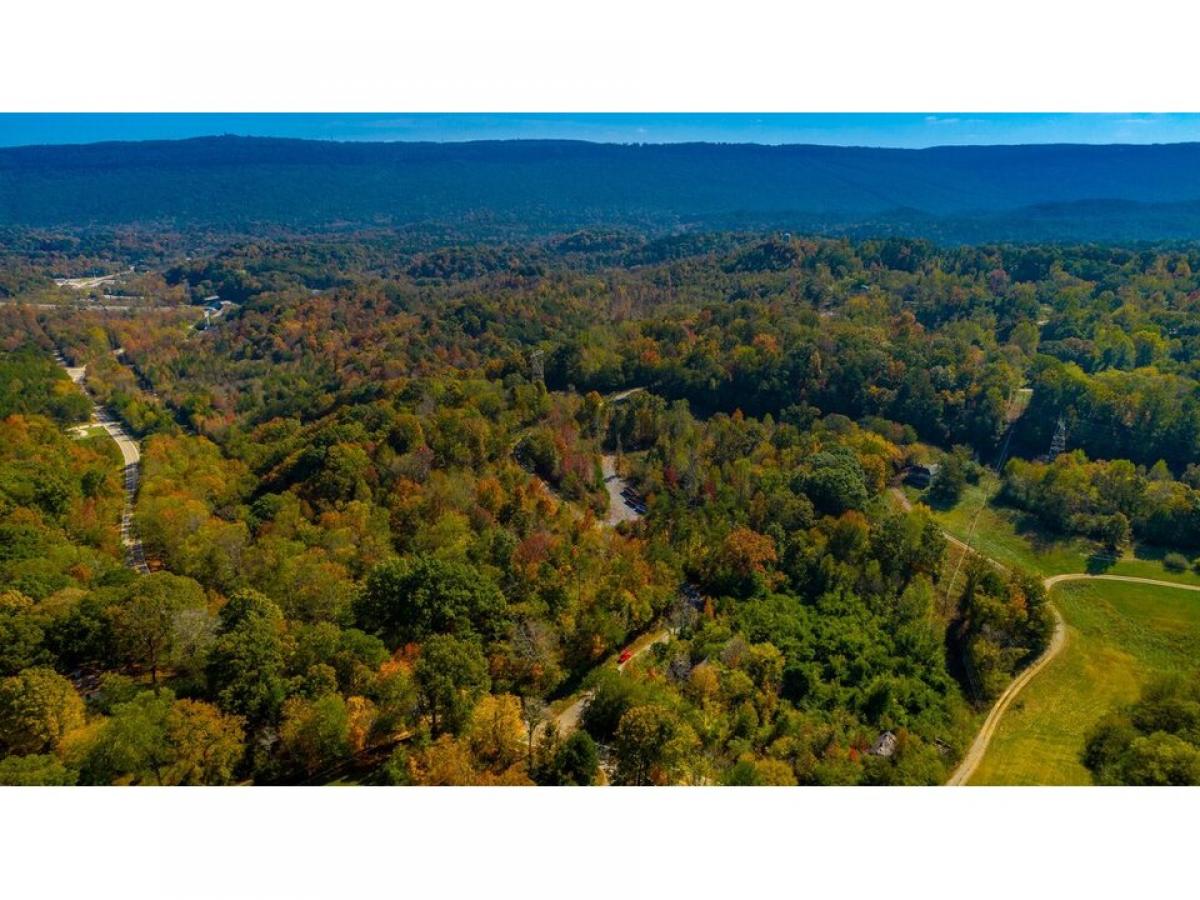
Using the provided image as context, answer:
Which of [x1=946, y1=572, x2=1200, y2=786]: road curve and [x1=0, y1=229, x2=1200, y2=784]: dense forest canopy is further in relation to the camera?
[x1=946, y1=572, x2=1200, y2=786]: road curve

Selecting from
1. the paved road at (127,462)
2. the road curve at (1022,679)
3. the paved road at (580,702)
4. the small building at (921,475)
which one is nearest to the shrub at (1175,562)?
the road curve at (1022,679)

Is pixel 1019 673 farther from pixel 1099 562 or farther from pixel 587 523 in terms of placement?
pixel 587 523

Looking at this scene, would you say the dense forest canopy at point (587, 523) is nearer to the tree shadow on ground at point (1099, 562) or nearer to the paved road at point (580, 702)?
the paved road at point (580, 702)

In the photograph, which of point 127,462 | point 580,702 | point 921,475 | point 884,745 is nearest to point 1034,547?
point 921,475

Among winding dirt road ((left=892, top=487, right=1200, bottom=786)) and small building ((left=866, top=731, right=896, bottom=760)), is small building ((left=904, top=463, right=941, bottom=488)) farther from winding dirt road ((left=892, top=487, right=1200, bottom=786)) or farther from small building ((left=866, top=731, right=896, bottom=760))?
small building ((left=866, top=731, right=896, bottom=760))

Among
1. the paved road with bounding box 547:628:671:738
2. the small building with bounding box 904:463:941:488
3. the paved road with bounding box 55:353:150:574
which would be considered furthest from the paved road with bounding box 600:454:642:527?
the paved road with bounding box 55:353:150:574

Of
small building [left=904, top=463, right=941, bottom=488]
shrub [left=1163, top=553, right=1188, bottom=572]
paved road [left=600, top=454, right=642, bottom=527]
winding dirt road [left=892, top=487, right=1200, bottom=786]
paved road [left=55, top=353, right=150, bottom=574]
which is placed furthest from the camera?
small building [left=904, top=463, right=941, bottom=488]
